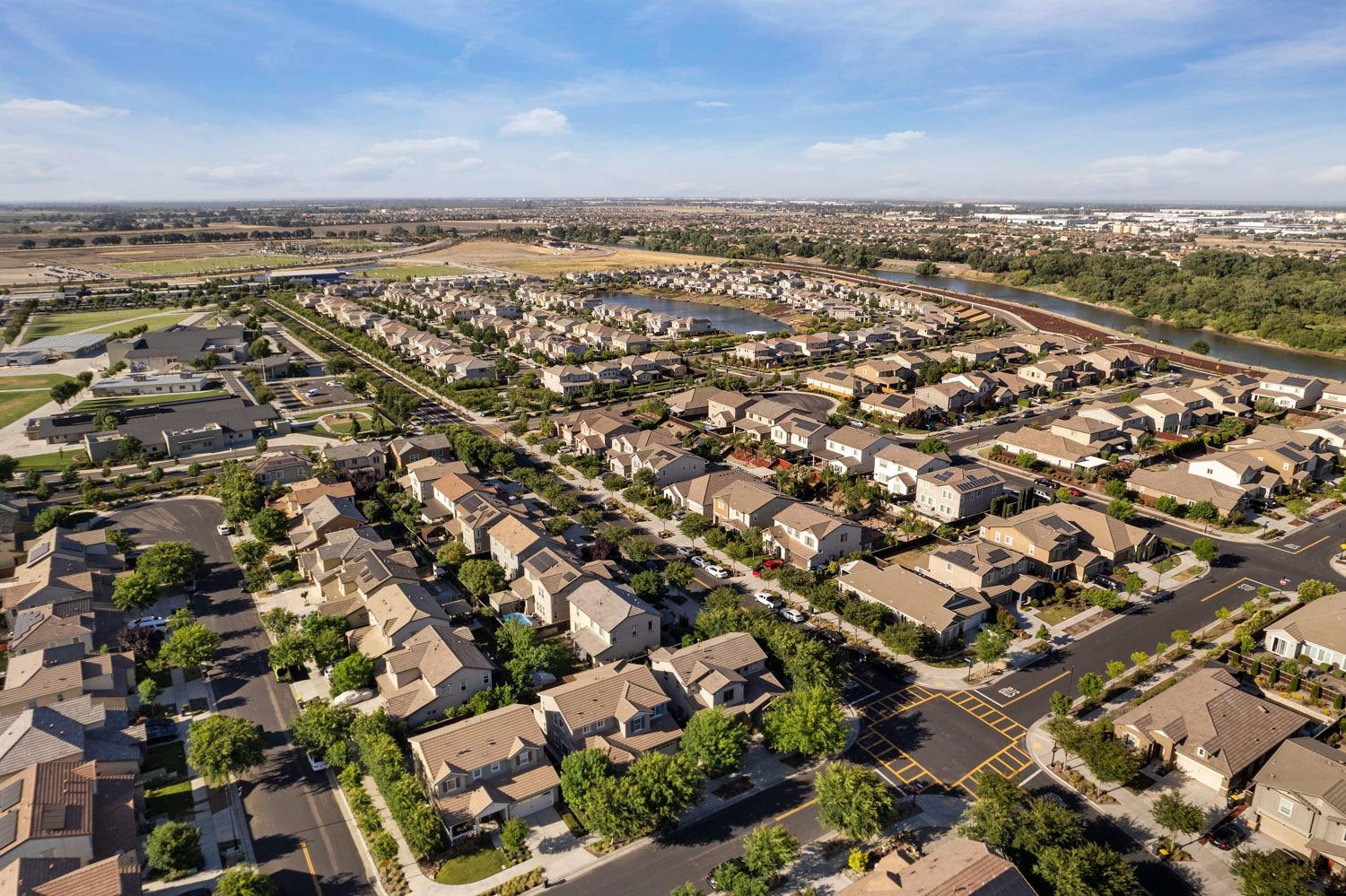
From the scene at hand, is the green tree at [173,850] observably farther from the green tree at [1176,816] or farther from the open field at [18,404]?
the open field at [18,404]

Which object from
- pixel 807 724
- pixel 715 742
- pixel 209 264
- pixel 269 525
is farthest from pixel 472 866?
pixel 209 264

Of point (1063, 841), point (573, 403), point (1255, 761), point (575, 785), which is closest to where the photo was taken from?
point (1063, 841)

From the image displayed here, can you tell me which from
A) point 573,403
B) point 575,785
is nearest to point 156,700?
point 575,785

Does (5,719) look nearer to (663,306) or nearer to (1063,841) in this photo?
(1063,841)

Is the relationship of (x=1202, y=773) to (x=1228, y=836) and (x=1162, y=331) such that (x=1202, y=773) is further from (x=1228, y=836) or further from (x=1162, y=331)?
(x=1162, y=331)

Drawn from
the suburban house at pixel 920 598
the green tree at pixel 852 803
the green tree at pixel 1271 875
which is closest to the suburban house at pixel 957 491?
the suburban house at pixel 920 598

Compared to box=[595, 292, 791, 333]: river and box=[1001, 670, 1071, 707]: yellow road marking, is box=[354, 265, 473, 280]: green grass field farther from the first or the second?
box=[1001, 670, 1071, 707]: yellow road marking
